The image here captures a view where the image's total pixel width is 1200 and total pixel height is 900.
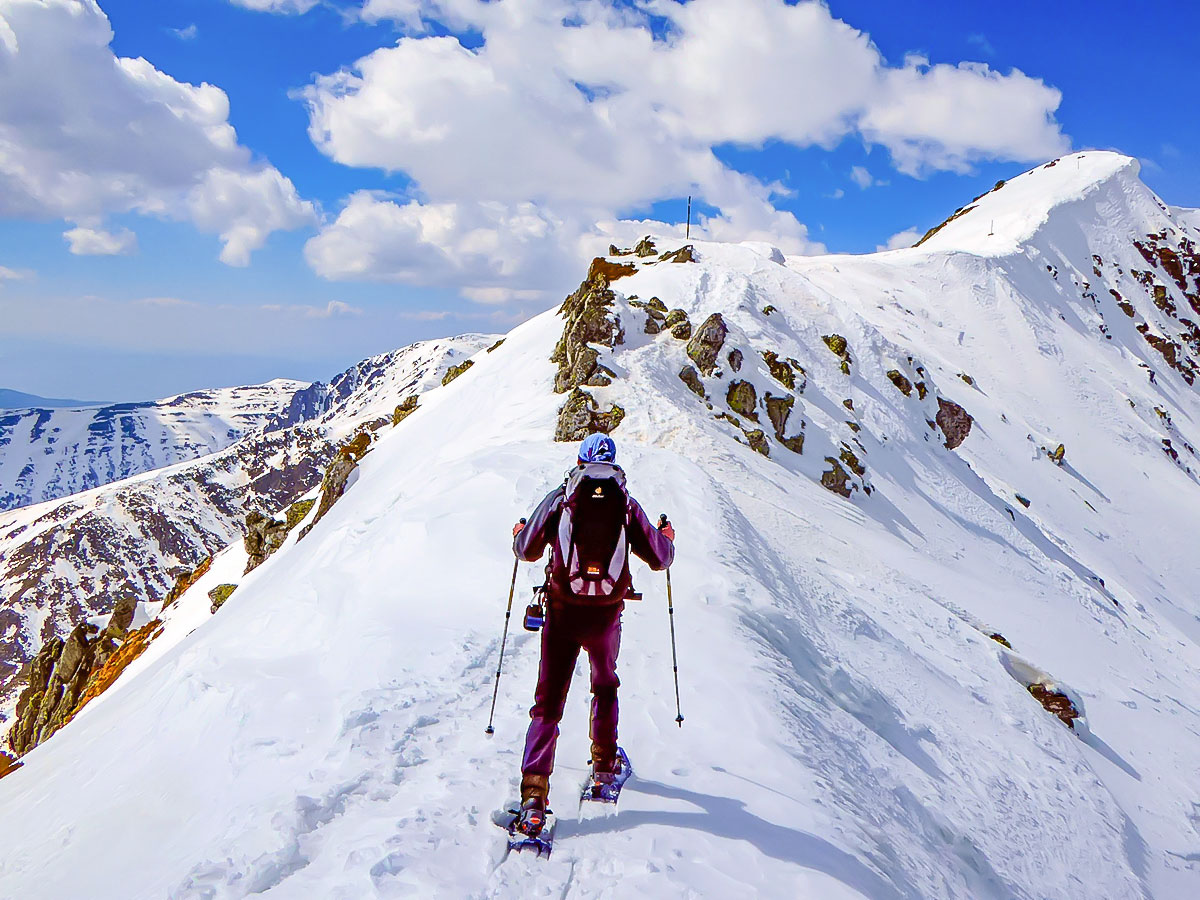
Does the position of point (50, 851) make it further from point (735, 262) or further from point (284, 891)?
point (735, 262)

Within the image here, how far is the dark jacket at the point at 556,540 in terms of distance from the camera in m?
6.45

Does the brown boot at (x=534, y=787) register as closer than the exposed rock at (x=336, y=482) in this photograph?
Yes

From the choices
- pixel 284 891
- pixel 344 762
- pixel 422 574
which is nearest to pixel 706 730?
pixel 344 762

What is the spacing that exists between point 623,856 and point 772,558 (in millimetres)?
11306

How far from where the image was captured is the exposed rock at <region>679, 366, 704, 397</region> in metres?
32.3

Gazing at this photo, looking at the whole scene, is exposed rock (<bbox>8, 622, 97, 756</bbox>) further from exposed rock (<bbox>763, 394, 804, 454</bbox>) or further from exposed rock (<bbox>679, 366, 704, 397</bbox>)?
exposed rock (<bbox>763, 394, 804, 454</bbox>)

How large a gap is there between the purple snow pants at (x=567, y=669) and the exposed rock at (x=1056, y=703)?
43.5 feet

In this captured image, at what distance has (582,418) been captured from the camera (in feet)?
84.5

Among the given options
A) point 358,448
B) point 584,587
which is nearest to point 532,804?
point 584,587

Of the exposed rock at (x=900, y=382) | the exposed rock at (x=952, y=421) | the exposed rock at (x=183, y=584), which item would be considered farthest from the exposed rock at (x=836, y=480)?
the exposed rock at (x=183, y=584)

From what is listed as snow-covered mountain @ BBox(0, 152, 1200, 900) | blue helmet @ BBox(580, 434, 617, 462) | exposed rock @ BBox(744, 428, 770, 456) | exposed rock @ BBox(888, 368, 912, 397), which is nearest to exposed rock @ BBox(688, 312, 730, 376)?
snow-covered mountain @ BBox(0, 152, 1200, 900)

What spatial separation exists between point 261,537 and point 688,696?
34.4 m

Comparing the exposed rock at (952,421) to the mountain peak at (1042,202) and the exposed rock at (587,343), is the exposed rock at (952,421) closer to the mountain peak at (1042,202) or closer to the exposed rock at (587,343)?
the exposed rock at (587,343)

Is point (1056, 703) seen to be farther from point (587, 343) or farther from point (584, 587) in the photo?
point (587, 343)
